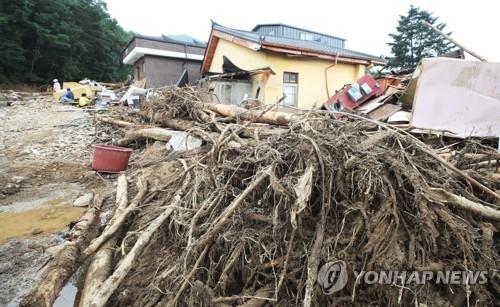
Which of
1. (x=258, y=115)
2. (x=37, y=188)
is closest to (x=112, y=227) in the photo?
(x=37, y=188)

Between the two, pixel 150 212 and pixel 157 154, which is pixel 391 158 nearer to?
pixel 150 212

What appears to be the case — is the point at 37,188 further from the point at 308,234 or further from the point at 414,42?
the point at 414,42

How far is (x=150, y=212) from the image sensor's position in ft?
11.1

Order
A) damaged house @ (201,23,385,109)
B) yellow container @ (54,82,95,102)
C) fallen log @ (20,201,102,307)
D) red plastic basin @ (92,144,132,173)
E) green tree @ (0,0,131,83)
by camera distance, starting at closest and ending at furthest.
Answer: fallen log @ (20,201,102,307) < red plastic basin @ (92,144,132,173) < damaged house @ (201,23,385,109) < yellow container @ (54,82,95,102) < green tree @ (0,0,131,83)

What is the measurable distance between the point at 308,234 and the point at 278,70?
8.53 m

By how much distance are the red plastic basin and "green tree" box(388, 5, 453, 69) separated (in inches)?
1126

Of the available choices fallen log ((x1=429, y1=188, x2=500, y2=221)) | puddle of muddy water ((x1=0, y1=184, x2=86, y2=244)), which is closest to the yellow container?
puddle of muddy water ((x1=0, y1=184, x2=86, y2=244))

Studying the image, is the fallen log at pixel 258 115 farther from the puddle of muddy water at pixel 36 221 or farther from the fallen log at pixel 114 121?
the puddle of muddy water at pixel 36 221

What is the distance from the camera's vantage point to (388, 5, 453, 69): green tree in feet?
90.5

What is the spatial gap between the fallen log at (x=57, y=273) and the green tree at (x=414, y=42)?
30440 millimetres

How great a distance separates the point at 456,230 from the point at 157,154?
5.07 m

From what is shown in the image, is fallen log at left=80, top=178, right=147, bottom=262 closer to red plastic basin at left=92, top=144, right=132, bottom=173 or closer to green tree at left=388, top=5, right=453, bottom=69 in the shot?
red plastic basin at left=92, top=144, right=132, bottom=173

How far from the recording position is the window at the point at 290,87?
1019cm

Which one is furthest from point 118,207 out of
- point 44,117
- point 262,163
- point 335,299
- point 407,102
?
point 44,117
